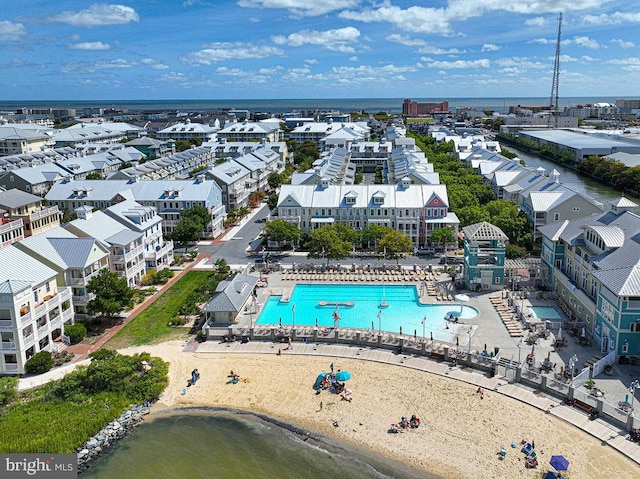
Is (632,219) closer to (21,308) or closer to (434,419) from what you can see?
(434,419)

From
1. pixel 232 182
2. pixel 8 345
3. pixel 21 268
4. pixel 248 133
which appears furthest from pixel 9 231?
pixel 248 133

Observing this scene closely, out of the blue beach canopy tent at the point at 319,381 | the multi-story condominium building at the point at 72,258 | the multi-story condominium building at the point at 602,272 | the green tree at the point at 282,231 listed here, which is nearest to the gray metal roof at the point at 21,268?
the multi-story condominium building at the point at 72,258

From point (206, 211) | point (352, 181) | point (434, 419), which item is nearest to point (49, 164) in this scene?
point (206, 211)

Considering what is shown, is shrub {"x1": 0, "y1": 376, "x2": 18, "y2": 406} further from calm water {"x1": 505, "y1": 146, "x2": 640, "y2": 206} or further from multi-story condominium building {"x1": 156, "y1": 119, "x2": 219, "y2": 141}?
multi-story condominium building {"x1": 156, "y1": 119, "x2": 219, "y2": 141}

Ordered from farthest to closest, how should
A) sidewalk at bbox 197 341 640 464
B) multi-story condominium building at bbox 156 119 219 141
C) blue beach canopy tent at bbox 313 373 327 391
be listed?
1. multi-story condominium building at bbox 156 119 219 141
2. blue beach canopy tent at bbox 313 373 327 391
3. sidewalk at bbox 197 341 640 464

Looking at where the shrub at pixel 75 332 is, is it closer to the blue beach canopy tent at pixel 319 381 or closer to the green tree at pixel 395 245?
the blue beach canopy tent at pixel 319 381

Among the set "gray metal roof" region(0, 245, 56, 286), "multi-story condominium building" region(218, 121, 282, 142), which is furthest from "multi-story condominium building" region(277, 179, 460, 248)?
"multi-story condominium building" region(218, 121, 282, 142)

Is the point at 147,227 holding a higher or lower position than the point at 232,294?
higher

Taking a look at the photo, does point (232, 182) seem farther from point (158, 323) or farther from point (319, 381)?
point (319, 381)

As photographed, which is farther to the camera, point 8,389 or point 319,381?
point 319,381
